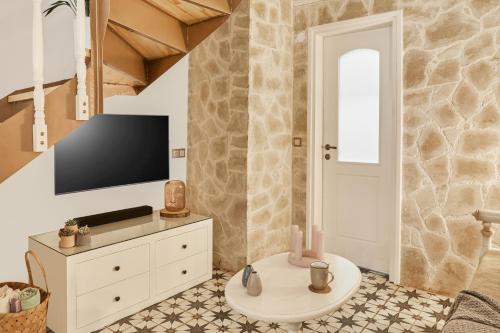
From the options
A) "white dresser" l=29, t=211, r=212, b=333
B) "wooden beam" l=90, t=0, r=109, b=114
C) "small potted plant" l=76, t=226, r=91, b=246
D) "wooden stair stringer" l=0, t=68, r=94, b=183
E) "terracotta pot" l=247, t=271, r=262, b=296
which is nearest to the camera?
"wooden stair stringer" l=0, t=68, r=94, b=183

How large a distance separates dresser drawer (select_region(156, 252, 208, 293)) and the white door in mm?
1302

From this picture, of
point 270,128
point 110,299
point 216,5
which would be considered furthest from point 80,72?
point 270,128

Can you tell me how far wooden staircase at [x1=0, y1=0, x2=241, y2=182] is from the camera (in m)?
1.73

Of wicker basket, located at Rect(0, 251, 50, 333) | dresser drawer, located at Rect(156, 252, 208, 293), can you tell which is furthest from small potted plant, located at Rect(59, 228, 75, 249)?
dresser drawer, located at Rect(156, 252, 208, 293)

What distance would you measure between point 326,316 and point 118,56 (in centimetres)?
228

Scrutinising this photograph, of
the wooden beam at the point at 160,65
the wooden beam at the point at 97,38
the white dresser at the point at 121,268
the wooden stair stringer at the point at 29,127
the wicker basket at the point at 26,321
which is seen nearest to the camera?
the wooden stair stringer at the point at 29,127

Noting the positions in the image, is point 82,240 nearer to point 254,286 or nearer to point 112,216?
point 112,216

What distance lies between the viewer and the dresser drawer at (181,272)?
305 cm

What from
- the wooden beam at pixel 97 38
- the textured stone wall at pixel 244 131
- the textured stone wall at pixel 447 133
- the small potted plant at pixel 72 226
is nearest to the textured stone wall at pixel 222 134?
the textured stone wall at pixel 244 131

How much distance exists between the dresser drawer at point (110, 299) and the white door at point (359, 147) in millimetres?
1883

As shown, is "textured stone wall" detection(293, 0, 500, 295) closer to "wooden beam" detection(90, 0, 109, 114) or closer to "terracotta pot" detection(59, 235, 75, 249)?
"wooden beam" detection(90, 0, 109, 114)

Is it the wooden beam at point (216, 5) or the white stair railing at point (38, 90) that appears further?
the wooden beam at point (216, 5)

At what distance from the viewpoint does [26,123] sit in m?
1.74

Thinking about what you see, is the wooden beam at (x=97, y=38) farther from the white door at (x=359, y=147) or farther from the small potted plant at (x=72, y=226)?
the white door at (x=359, y=147)
